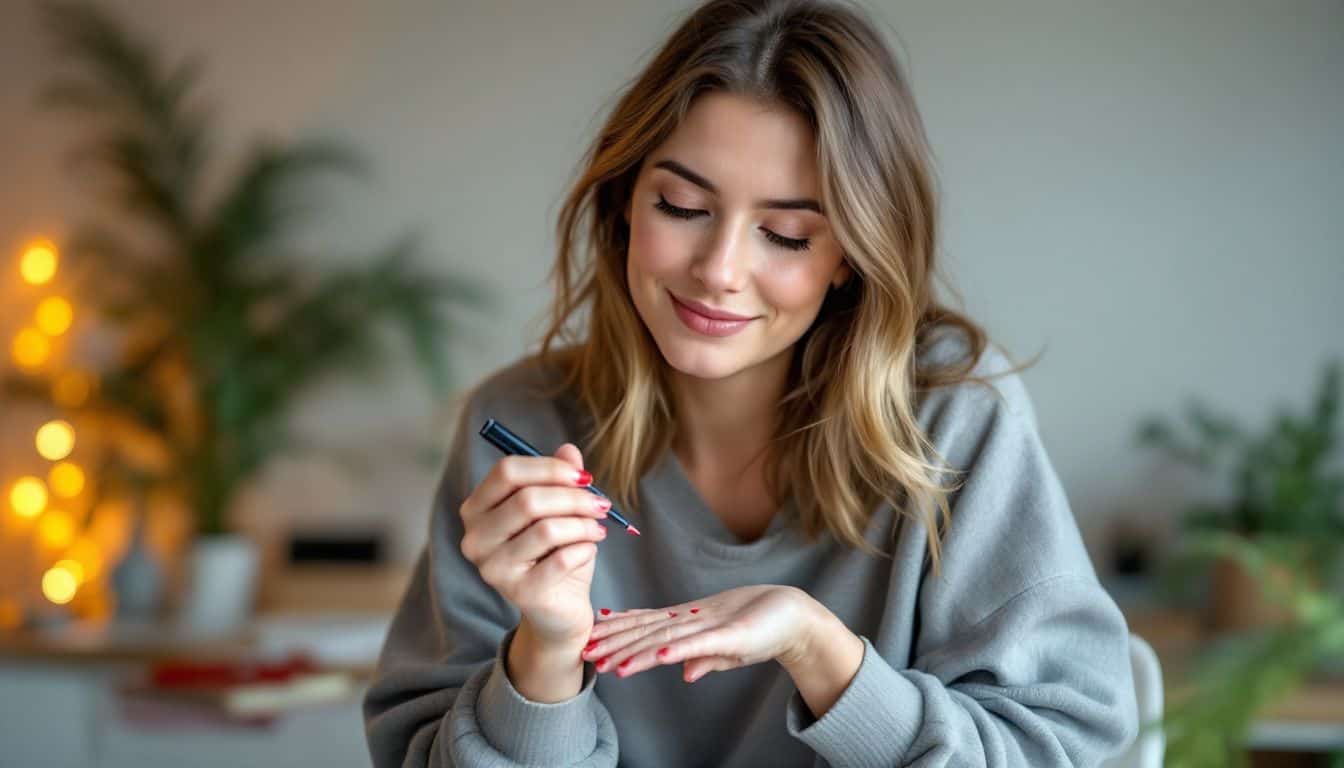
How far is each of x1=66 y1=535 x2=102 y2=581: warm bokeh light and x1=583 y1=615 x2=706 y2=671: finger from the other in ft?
10.0

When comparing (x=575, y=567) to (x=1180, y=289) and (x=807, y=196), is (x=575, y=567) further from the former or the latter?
(x=1180, y=289)

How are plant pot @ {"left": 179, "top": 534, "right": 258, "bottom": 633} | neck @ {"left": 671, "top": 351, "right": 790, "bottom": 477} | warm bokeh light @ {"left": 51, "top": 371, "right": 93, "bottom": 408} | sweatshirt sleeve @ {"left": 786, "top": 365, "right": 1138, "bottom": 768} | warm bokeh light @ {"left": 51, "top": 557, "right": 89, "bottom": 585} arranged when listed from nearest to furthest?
sweatshirt sleeve @ {"left": 786, "top": 365, "right": 1138, "bottom": 768} < neck @ {"left": 671, "top": 351, "right": 790, "bottom": 477} < plant pot @ {"left": 179, "top": 534, "right": 258, "bottom": 633} < warm bokeh light @ {"left": 51, "top": 371, "right": 93, "bottom": 408} < warm bokeh light @ {"left": 51, "top": 557, "right": 89, "bottom": 585}

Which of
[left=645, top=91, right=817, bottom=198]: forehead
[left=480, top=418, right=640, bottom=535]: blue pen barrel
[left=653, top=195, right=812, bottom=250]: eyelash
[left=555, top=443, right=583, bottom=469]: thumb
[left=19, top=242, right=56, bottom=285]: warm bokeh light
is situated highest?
[left=645, top=91, right=817, bottom=198]: forehead

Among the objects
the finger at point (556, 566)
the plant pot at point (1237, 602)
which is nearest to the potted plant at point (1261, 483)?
the plant pot at point (1237, 602)

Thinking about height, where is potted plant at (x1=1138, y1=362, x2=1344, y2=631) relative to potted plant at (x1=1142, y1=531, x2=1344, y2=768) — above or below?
below

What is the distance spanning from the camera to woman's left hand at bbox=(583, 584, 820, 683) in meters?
1.01

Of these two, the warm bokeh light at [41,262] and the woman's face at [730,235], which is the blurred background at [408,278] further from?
the woman's face at [730,235]

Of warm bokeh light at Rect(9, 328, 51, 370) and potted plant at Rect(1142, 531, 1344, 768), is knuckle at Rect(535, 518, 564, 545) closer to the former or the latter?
potted plant at Rect(1142, 531, 1344, 768)

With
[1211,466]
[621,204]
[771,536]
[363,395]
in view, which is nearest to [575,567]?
[771,536]

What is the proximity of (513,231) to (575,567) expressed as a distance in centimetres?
259

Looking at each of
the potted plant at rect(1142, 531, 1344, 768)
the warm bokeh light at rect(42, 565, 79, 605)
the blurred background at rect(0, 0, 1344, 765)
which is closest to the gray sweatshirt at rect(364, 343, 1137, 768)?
the potted plant at rect(1142, 531, 1344, 768)

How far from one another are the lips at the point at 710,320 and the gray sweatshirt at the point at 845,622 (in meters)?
0.21

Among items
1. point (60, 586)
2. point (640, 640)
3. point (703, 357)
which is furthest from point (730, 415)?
point (60, 586)

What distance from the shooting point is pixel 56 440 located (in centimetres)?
375
